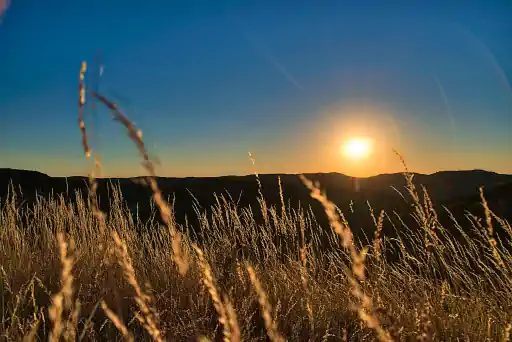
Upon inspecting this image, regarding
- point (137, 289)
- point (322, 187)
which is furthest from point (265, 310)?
point (322, 187)

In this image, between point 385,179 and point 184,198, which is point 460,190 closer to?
point 385,179

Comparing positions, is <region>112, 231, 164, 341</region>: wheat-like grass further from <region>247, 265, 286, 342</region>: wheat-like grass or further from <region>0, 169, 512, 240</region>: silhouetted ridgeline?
<region>0, 169, 512, 240</region>: silhouetted ridgeline

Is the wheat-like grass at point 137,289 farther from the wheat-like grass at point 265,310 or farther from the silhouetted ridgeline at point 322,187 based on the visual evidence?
the silhouetted ridgeline at point 322,187

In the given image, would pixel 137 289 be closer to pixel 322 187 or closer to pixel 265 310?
pixel 265 310

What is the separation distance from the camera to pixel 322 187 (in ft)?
50.8

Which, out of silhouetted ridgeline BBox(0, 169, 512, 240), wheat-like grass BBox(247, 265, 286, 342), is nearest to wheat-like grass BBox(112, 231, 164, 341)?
wheat-like grass BBox(247, 265, 286, 342)

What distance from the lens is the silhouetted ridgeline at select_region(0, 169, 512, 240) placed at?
14711mm

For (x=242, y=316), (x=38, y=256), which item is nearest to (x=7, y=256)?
(x=38, y=256)

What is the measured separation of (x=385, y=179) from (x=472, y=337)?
1640 centimetres

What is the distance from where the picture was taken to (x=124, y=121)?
3.59 feet

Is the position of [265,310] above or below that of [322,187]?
below

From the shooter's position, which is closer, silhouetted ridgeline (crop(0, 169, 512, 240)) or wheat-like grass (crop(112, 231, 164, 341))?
wheat-like grass (crop(112, 231, 164, 341))

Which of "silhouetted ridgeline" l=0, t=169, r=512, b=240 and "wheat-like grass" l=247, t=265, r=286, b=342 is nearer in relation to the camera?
"wheat-like grass" l=247, t=265, r=286, b=342

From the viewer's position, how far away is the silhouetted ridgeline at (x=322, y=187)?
579 inches
